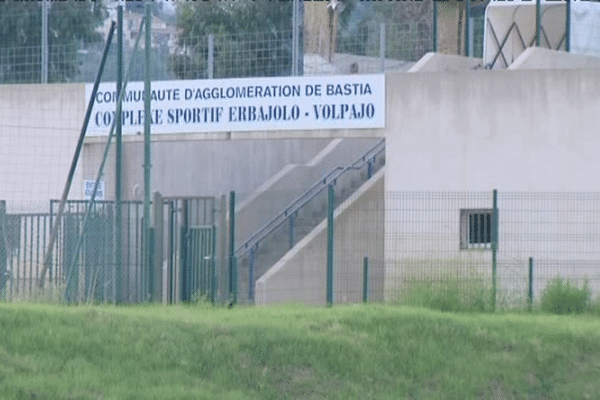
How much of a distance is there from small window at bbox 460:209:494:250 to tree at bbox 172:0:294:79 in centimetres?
604

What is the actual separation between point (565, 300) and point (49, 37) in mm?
20572

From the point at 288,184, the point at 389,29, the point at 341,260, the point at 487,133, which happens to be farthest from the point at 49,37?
the point at 487,133

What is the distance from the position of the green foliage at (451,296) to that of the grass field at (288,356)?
2.16 m

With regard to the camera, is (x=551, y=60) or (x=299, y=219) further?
(x=299, y=219)

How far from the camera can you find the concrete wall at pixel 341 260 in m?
23.5

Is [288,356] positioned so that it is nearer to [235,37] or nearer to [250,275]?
[250,275]

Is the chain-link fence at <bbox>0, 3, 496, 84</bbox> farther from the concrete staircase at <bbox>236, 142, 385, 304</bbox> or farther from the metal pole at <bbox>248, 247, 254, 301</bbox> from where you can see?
the metal pole at <bbox>248, 247, 254, 301</bbox>

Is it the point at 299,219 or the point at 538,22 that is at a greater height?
the point at 538,22

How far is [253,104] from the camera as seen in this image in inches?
991

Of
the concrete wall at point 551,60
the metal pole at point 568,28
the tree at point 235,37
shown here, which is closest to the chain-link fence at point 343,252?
the concrete wall at point 551,60

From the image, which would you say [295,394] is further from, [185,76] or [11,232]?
[185,76]

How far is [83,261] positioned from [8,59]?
11.7 meters

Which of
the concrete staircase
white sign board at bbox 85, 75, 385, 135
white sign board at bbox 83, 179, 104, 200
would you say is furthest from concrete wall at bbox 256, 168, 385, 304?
white sign board at bbox 83, 179, 104, 200

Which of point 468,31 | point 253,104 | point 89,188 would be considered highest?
point 468,31
